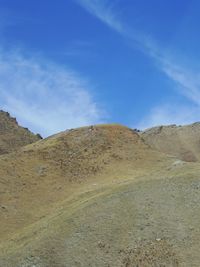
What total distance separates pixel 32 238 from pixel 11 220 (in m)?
11.6

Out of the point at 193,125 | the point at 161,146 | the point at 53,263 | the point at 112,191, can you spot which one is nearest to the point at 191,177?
the point at 112,191

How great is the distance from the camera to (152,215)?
182 ft

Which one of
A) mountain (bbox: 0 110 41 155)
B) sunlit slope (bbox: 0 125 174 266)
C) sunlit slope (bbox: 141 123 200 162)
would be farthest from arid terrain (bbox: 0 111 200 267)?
sunlit slope (bbox: 141 123 200 162)

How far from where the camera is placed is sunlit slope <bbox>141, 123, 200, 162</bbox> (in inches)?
6659

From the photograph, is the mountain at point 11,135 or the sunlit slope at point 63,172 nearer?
the sunlit slope at point 63,172

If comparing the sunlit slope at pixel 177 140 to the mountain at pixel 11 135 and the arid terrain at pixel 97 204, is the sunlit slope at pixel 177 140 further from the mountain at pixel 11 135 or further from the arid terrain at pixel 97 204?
the arid terrain at pixel 97 204

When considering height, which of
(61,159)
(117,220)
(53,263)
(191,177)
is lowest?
(53,263)

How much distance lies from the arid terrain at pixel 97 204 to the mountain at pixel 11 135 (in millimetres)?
36737

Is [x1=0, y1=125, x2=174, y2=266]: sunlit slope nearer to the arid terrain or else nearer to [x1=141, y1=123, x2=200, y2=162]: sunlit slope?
the arid terrain

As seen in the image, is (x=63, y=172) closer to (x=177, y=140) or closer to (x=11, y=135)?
(x=11, y=135)

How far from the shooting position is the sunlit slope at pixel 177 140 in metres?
169

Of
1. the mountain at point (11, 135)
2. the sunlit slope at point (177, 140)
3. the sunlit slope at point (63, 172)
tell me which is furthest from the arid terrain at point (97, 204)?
the sunlit slope at point (177, 140)

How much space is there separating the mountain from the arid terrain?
36.7m

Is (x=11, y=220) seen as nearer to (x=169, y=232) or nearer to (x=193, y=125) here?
(x=169, y=232)
